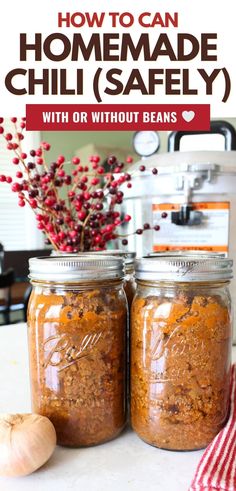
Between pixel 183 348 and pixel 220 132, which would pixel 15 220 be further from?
pixel 183 348

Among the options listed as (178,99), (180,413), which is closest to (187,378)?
(180,413)

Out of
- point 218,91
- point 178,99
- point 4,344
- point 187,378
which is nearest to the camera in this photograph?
point 187,378

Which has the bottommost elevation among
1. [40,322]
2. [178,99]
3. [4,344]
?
[4,344]

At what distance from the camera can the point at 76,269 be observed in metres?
0.36

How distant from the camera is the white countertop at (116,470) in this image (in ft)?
1.11

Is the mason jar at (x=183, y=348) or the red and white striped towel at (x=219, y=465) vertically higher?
the mason jar at (x=183, y=348)

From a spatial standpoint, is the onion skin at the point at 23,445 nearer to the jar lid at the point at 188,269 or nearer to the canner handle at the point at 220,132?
the jar lid at the point at 188,269

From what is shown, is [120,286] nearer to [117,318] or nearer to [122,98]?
[117,318]

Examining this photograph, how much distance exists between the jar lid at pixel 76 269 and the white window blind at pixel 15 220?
8.02ft

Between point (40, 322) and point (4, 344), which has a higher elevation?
point (40, 322)

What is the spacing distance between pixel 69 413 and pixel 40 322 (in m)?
0.09

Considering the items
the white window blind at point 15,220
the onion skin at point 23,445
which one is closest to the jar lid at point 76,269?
the onion skin at point 23,445

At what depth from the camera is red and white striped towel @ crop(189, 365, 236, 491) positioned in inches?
12.2

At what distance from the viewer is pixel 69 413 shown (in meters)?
0.38
